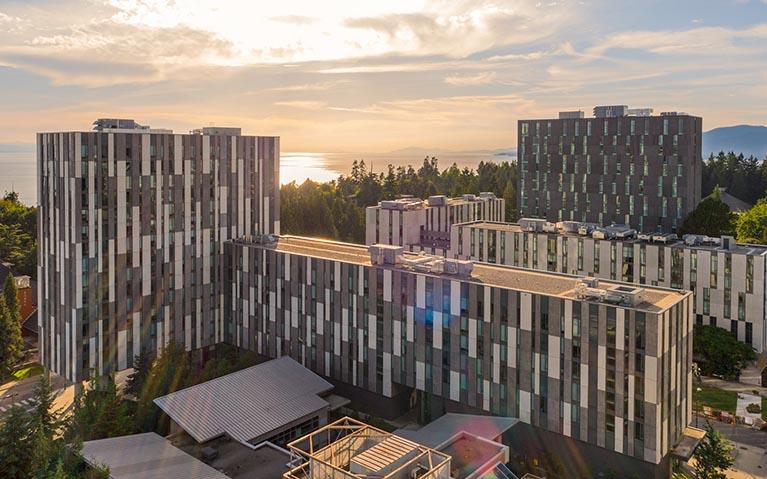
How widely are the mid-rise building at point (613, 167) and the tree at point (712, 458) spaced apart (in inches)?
3472

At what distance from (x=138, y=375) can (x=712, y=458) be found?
2229 inches

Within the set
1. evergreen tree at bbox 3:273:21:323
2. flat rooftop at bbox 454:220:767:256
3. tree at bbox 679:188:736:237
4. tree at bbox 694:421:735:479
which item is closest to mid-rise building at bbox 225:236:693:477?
tree at bbox 694:421:735:479

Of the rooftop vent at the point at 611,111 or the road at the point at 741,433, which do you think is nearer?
the road at the point at 741,433

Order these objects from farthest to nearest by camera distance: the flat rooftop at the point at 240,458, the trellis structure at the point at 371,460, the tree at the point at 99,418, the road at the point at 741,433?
the road at the point at 741,433
the tree at the point at 99,418
the flat rooftop at the point at 240,458
the trellis structure at the point at 371,460

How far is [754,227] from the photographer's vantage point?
429 ft

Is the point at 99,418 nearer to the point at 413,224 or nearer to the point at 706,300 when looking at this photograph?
the point at 413,224

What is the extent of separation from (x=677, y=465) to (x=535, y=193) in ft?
339

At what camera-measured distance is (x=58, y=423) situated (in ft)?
168

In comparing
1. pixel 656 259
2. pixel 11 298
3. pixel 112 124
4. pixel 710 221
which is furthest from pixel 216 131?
pixel 710 221

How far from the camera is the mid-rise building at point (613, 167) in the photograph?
128 metres

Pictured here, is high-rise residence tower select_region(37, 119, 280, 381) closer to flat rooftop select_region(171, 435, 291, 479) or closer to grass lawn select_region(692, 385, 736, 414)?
flat rooftop select_region(171, 435, 291, 479)

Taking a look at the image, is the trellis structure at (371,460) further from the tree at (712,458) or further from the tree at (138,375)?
the tree at (138,375)

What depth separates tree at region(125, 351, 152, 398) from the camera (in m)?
67.1

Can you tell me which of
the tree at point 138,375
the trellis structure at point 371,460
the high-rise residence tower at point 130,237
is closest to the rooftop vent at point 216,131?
the high-rise residence tower at point 130,237
